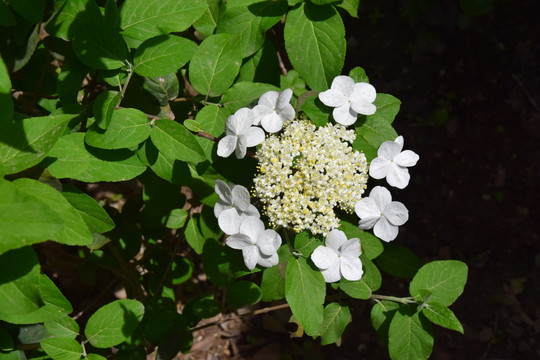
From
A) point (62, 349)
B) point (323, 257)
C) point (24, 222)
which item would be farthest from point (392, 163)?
point (62, 349)

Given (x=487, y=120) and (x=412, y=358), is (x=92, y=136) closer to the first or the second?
(x=412, y=358)

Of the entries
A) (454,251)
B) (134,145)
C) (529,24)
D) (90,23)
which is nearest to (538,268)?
(454,251)

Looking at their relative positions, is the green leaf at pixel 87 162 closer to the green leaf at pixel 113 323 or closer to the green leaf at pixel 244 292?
the green leaf at pixel 113 323

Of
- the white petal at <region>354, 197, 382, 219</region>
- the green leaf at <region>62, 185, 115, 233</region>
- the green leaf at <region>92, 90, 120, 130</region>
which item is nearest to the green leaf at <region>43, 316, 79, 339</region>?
the green leaf at <region>62, 185, 115, 233</region>

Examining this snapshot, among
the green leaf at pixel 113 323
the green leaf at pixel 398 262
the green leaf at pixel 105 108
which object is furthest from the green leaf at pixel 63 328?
the green leaf at pixel 398 262

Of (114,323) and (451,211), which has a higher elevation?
(114,323)
